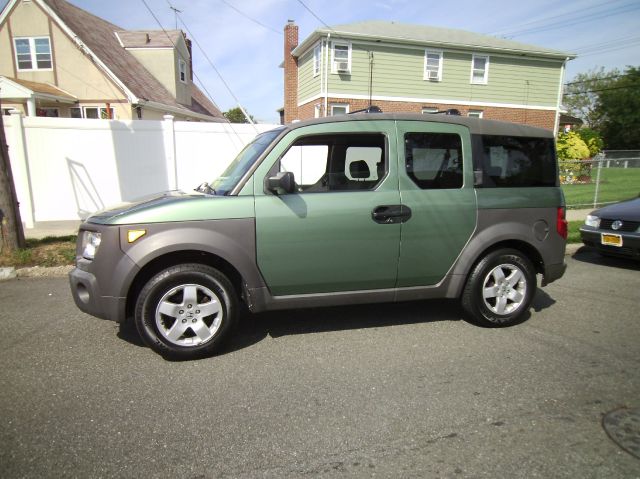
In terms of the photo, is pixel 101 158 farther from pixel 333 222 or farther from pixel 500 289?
pixel 500 289

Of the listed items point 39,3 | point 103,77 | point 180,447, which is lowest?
point 180,447

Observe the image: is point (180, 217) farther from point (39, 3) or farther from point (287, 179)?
point (39, 3)

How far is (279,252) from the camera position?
364 cm

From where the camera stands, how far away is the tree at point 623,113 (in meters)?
53.8

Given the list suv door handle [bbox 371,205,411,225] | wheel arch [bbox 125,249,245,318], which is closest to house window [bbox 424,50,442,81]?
suv door handle [bbox 371,205,411,225]

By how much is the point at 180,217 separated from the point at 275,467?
2.06m

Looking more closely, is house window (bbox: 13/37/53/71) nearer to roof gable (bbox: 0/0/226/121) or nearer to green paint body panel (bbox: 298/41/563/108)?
roof gable (bbox: 0/0/226/121)

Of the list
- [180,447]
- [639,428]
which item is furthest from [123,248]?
[639,428]

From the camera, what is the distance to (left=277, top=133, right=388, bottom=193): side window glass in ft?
12.8

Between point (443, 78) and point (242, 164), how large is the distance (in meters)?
21.0

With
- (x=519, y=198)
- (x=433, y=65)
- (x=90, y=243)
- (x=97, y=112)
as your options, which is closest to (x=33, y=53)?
(x=97, y=112)

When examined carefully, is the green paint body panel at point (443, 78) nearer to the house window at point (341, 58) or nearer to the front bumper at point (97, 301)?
the house window at point (341, 58)

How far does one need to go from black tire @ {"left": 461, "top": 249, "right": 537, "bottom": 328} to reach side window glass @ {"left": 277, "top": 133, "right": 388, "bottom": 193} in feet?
4.62

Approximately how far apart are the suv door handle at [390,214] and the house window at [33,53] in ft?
72.3
